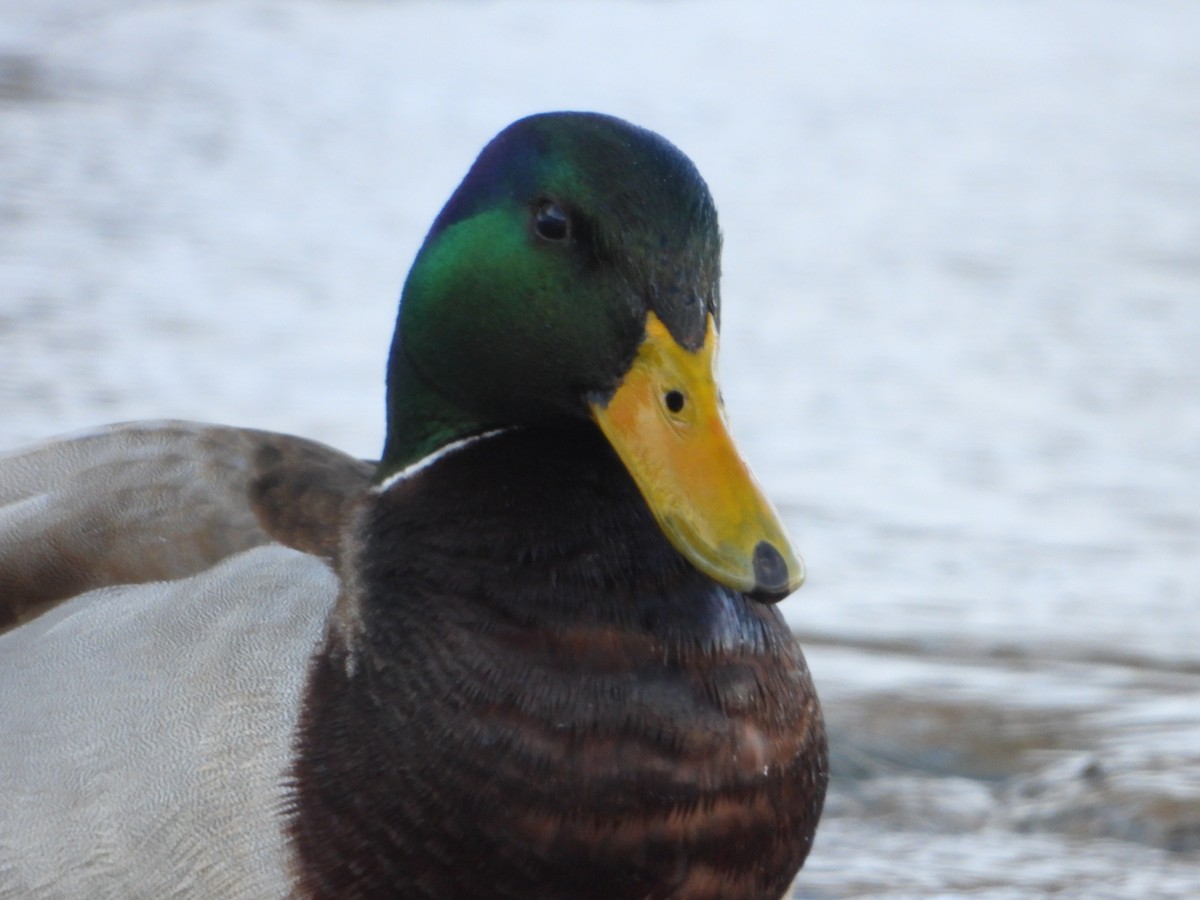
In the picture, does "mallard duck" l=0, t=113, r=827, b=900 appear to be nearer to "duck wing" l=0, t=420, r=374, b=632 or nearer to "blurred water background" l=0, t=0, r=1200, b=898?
"duck wing" l=0, t=420, r=374, b=632

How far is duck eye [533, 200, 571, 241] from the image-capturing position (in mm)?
2883

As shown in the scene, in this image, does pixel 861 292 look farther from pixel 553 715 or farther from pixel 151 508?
pixel 553 715

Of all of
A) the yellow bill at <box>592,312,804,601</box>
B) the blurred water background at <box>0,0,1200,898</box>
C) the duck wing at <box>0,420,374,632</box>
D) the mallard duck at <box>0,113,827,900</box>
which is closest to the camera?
the yellow bill at <box>592,312,804,601</box>

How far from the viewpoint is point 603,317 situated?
2828mm

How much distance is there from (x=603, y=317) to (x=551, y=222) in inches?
6.5

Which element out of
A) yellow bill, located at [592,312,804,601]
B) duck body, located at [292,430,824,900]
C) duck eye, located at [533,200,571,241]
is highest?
duck eye, located at [533,200,571,241]

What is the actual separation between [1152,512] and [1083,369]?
1.07 m

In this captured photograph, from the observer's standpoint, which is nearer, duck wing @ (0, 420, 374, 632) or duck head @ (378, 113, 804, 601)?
duck head @ (378, 113, 804, 601)

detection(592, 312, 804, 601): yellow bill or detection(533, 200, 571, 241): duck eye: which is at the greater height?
detection(533, 200, 571, 241): duck eye

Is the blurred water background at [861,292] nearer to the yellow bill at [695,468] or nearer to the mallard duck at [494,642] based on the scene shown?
the mallard duck at [494,642]

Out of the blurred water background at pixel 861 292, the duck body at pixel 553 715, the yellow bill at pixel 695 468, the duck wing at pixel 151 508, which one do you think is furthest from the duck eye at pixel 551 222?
the blurred water background at pixel 861 292

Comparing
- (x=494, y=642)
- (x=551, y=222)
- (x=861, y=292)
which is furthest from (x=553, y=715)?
(x=861, y=292)

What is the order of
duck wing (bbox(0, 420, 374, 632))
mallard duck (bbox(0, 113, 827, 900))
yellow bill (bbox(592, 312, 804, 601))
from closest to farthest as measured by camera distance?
yellow bill (bbox(592, 312, 804, 601)), mallard duck (bbox(0, 113, 827, 900)), duck wing (bbox(0, 420, 374, 632))

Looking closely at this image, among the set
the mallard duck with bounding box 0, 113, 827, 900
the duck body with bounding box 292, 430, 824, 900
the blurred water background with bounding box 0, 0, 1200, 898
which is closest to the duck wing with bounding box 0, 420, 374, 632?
the mallard duck with bounding box 0, 113, 827, 900
